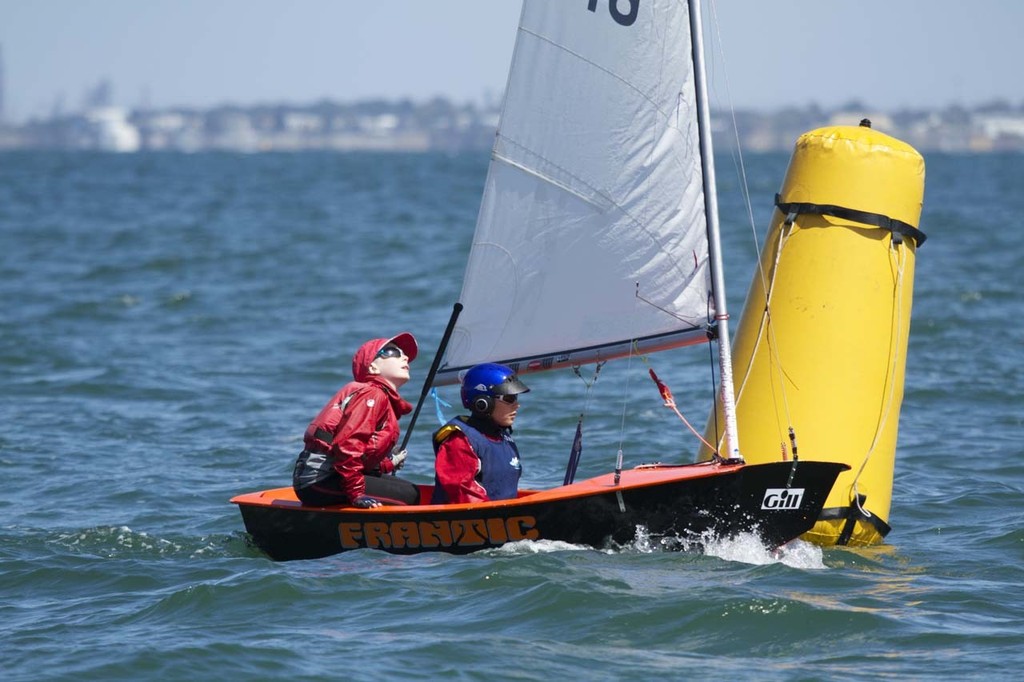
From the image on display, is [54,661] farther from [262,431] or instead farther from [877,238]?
[262,431]

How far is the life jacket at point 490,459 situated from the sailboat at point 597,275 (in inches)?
8.3

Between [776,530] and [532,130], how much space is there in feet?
8.52

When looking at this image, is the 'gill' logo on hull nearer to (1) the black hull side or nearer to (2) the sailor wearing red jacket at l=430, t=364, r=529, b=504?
(1) the black hull side

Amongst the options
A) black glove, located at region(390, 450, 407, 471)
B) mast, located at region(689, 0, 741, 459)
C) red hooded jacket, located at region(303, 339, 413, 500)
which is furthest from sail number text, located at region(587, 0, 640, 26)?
black glove, located at region(390, 450, 407, 471)

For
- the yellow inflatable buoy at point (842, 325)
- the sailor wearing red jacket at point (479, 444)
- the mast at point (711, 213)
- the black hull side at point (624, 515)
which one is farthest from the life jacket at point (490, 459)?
the yellow inflatable buoy at point (842, 325)

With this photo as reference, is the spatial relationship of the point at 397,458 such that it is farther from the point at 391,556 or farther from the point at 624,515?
the point at 624,515

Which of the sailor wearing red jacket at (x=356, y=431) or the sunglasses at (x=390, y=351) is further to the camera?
the sunglasses at (x=390, y=351)

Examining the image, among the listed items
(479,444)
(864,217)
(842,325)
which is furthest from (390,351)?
(864,217)

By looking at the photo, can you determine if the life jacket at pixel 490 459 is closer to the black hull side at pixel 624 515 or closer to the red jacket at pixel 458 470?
the red jacket at pixel 458 470

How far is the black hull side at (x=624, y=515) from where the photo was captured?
7367mm

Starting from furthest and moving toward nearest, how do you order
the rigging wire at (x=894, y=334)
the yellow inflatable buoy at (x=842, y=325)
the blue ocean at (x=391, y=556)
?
1. the rigging wire at (x=894, y=334)
2. the yellow inflatable buoy at (x=842, y=325)
3. the blue ocean at (x=391, y=556)

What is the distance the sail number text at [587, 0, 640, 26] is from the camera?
7.79m

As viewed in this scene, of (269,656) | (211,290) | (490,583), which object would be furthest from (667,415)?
(211,290)

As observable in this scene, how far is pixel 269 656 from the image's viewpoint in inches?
256
